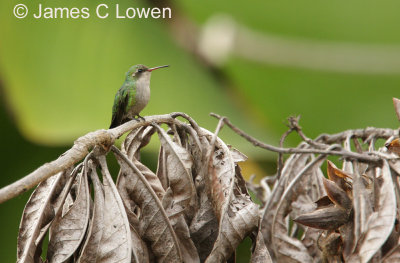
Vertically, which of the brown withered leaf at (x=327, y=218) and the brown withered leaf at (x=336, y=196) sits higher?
the brown withered leaf at (x=336, y=196)

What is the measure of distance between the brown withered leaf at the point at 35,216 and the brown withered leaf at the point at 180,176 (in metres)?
0.28

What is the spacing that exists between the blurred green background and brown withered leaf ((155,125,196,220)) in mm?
1602

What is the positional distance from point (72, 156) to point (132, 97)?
1336 mm

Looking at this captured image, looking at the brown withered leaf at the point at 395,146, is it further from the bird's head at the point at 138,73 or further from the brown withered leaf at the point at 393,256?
the bird's head at the point at 138,73

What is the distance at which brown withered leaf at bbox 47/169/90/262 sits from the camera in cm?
143

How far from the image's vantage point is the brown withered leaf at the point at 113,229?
1.41 metres

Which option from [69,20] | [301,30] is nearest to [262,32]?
[301,30]

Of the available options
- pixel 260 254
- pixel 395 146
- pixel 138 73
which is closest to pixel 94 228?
pixel 260 254

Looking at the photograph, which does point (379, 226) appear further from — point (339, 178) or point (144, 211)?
point (144, 211)

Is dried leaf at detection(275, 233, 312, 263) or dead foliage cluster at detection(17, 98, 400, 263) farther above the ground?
dead foliage cluster at detection(17, 98, 400, 263)

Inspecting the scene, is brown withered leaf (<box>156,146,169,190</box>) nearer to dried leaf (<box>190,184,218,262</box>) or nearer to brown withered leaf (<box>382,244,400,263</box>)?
dried leaf (<box>190,184,218,262</box>)

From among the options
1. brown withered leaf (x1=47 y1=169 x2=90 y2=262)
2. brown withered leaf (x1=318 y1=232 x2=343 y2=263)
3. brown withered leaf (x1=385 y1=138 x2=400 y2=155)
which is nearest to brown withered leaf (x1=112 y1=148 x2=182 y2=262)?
brown withered leaf (x1=47 y1=169 x2=90 y2=262)

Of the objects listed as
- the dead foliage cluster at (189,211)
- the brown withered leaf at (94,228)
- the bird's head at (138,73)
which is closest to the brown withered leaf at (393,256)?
the dead foliage cluster at (189,211)

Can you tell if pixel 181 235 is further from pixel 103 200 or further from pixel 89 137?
pixel 89 137
